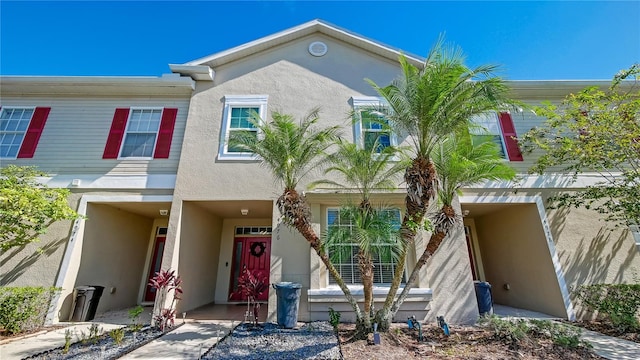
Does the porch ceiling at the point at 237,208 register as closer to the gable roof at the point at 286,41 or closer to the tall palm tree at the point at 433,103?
the tall palm tree at the point at 433,103

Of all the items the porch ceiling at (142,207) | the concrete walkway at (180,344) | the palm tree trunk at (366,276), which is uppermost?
the porch ceiling at (142,207)

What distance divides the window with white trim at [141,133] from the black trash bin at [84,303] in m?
4.00

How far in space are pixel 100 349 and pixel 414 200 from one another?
6.52m

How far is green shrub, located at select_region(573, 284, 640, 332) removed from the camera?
19.7 ft

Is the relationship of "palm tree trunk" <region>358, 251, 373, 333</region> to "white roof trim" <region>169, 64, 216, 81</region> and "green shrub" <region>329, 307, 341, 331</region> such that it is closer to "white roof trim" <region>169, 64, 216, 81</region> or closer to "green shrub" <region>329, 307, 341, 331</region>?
"green shrub" <region>329, 307, 341, 331</region>

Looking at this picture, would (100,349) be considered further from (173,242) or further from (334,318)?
(334,318)

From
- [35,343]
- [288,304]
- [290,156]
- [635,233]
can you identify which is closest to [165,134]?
[290,156]

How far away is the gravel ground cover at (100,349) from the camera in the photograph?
176 inches

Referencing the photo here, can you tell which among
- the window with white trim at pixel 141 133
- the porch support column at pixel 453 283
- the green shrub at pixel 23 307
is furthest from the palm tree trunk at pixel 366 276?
the green shrub at pixel 23 307

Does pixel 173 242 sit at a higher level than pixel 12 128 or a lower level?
lower

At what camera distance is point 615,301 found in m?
6.47

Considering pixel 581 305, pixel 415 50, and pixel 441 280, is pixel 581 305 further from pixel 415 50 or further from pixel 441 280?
pixel 415 50

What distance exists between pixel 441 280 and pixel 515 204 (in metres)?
3.71

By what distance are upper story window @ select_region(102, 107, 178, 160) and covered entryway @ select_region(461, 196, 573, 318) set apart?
388 inches
